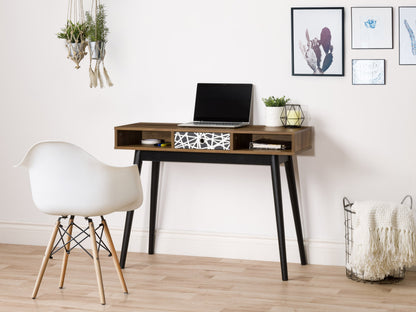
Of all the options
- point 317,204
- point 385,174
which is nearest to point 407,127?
point 385,174

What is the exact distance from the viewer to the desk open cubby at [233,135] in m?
3.85

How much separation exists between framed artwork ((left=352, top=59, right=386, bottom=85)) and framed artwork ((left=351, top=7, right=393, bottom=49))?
92 mm

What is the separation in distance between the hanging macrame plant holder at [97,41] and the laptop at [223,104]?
62cm

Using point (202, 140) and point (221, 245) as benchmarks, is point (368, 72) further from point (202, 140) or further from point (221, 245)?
point (221, 245)

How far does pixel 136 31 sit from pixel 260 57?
84cm

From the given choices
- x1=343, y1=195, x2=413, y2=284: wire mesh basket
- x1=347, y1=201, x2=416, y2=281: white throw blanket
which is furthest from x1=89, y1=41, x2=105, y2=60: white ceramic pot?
x1=347, y1=201, x2=416, y2=281: white throw blanket

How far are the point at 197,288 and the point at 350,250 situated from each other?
0.93m

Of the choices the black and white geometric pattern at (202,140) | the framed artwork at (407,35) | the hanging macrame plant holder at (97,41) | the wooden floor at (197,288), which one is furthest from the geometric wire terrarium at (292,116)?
the hanging macrame plant holder at (97,41)

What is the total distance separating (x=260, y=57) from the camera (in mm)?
4262

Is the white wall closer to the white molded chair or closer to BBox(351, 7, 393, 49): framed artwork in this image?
BBox(351, 7, 393, 49): framed artwork

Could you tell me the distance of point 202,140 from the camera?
3930mm

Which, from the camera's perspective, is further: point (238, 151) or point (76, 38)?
point (76, 38)

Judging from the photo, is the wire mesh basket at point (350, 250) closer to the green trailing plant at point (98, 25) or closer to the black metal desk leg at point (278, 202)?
the black metal desk leg at point (278, 202)

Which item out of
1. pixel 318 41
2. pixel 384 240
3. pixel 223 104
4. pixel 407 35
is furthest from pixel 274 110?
pixel 384 240
